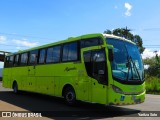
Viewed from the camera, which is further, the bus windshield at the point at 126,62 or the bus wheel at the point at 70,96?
the bus wheel at the point at 70,96

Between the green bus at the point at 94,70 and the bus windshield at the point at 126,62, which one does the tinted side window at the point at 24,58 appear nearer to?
the green bus at the point at 94,70

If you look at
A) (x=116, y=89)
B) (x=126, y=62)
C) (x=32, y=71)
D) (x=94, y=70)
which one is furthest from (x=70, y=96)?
(x=32, y=71)

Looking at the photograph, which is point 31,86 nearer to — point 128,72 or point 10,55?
point 10,55

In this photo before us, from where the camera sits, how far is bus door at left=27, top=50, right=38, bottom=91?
18.9m

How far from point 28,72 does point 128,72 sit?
9.20m

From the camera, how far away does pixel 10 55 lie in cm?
2389

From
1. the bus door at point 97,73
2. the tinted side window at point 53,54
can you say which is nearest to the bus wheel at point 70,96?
the bus door at point 97,73

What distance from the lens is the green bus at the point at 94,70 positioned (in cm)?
1204

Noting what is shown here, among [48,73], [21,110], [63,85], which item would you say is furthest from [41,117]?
[48,73]

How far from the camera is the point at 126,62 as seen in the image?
12.5 metres

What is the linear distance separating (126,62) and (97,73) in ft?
4.15

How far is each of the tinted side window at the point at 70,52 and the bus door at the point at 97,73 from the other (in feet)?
3.42

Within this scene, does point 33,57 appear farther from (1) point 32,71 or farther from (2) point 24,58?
(2) point 24,58

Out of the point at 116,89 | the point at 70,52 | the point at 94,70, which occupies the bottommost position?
the point at 116,89
